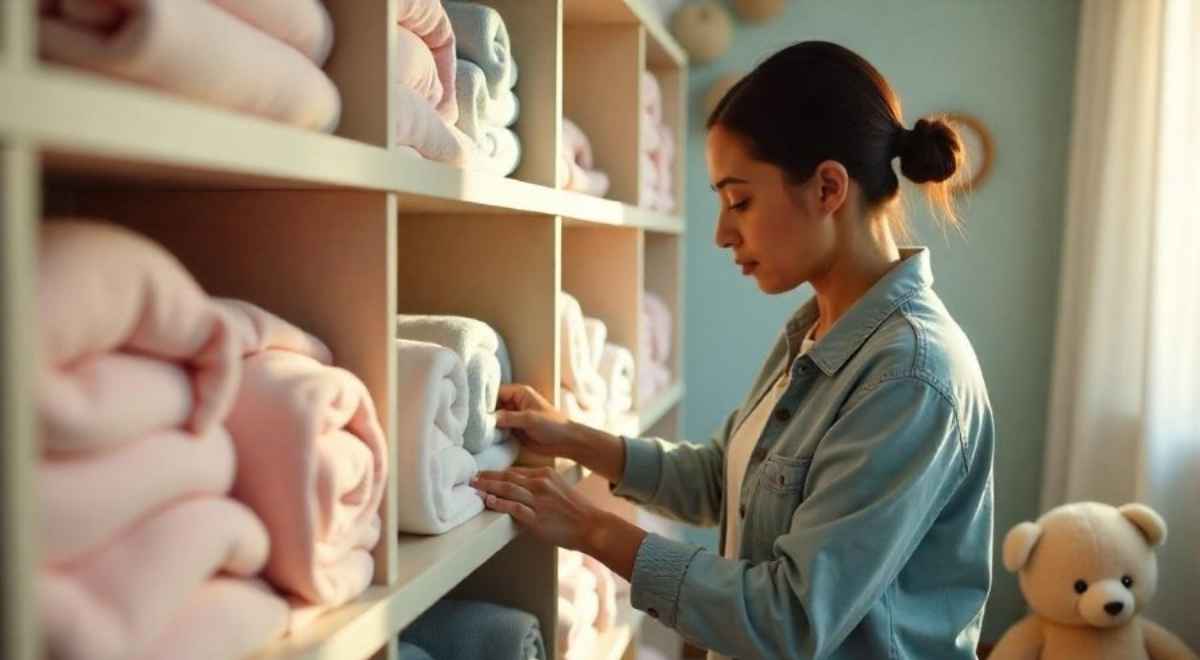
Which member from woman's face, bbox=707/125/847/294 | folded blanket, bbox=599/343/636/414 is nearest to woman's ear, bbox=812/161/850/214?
woman's face, bbox=707/125/847/294

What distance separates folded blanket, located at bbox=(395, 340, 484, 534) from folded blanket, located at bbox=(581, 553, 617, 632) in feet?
2.18

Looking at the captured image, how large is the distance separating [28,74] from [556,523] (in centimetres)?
87

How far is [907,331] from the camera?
126 centimetres

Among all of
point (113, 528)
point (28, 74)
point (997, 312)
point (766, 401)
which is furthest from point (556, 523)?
point (997, 312)

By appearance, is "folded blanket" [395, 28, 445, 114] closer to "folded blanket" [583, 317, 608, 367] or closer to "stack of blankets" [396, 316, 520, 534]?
"stack of blankets" [396, 316, 520, 534]

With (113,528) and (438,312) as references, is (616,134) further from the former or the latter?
(113,528)

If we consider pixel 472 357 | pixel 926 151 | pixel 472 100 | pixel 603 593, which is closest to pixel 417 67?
pixel 472 100

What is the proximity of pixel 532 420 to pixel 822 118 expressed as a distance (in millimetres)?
512

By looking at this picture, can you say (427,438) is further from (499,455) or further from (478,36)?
(478,36)

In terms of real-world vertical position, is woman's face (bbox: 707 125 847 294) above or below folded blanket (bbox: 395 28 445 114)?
below

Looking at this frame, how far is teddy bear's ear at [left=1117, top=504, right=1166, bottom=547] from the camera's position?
2.23 meters

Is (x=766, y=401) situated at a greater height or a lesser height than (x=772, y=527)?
greater

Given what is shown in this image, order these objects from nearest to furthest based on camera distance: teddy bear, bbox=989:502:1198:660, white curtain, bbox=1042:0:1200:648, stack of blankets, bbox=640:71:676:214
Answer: stack of blankets, bbox=640:71:676:214, teddy bear, bbox=989:502:1198:660, white curtain, bbox=1042:0:1200:648

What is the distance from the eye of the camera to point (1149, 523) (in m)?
2.23
